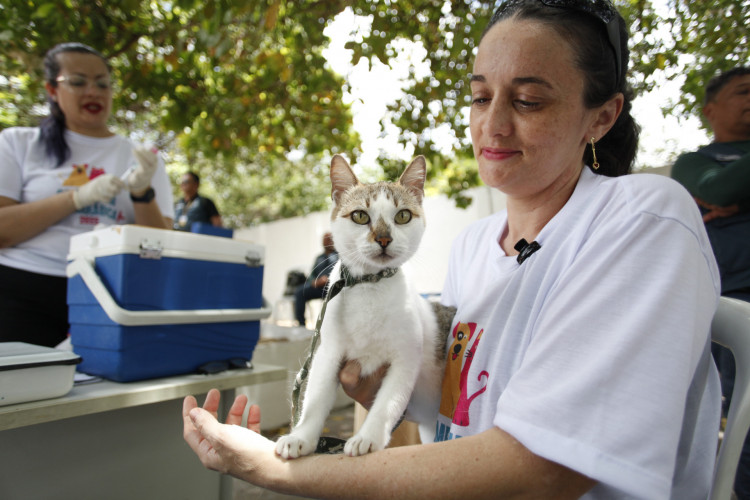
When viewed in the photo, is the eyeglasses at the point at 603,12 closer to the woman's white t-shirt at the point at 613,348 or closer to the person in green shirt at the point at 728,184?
the woman's white t-shirt at the point at 613,348

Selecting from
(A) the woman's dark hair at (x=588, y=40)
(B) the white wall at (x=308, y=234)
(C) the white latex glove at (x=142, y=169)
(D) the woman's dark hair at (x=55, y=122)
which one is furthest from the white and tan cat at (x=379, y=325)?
(B) the white wall at (x=308, y=234)

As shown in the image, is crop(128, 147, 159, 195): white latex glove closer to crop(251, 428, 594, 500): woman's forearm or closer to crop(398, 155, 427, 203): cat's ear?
crop(398, 155, 427, 203): cat's ear

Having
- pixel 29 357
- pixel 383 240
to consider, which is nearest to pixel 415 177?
pixel 383 240

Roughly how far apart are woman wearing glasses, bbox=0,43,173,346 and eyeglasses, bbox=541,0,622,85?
1709mm

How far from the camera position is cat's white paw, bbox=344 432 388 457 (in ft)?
2.70

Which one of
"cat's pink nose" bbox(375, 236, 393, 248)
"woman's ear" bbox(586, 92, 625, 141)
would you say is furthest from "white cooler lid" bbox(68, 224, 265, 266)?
"woman's ear" bbox(586, 92, 625, 141)

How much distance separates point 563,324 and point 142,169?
184 cm

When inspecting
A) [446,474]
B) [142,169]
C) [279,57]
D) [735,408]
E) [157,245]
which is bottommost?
[446,474]

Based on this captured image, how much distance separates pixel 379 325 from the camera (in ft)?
3.40

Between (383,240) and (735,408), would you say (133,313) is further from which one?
(735,408)

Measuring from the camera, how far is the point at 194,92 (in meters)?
4.27

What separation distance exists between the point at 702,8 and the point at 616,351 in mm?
1998

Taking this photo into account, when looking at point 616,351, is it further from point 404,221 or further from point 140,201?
point 140,201

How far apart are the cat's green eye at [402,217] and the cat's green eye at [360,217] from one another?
0.28ft
